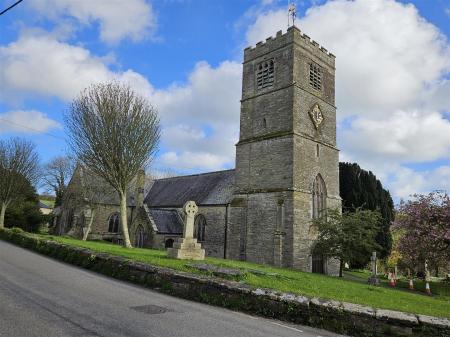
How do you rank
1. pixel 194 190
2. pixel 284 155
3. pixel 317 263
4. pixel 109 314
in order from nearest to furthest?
1. pixel 109 314
2. pixel 284 155
3. pixel 317 263
4. pixel 194 190

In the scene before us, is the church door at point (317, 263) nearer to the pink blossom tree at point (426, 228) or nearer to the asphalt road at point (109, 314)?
the pink blossom tree at point (426, 228)

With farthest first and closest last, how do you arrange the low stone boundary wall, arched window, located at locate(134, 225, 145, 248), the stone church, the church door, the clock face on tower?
arched window, located at locate(134, 225, 145, 248) < the clock face on tower < the church door < the stone church < the low stone boundary wall

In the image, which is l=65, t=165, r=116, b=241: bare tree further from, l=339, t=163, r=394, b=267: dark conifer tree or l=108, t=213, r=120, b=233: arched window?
l=339, t=163, r=394, b=267: dark conifer tree

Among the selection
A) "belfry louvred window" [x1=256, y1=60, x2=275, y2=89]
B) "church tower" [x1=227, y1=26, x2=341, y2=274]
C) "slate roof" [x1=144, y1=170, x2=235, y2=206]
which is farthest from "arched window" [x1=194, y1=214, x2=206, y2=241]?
"belfry louvred window" [x1=256, y1=60, x2=275, y2=89]

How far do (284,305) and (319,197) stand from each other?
19832 mm

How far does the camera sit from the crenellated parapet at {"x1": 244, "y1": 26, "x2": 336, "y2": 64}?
26.5m

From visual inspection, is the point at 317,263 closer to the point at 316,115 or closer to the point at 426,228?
the point at 426,228

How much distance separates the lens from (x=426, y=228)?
64.5 ft

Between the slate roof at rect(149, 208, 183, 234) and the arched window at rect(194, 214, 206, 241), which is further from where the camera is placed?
the slate roof at rect(149, 208, 183, 234)

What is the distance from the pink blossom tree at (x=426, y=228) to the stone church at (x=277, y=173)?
5.91 meters

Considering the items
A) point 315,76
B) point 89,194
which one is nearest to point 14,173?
point 89,194

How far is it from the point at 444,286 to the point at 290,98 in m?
16.5

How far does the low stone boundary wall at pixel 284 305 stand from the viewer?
6387 mm

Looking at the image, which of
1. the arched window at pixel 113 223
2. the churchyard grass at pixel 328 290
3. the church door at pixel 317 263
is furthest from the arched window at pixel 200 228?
the churchyard grass at pixel 328 290
